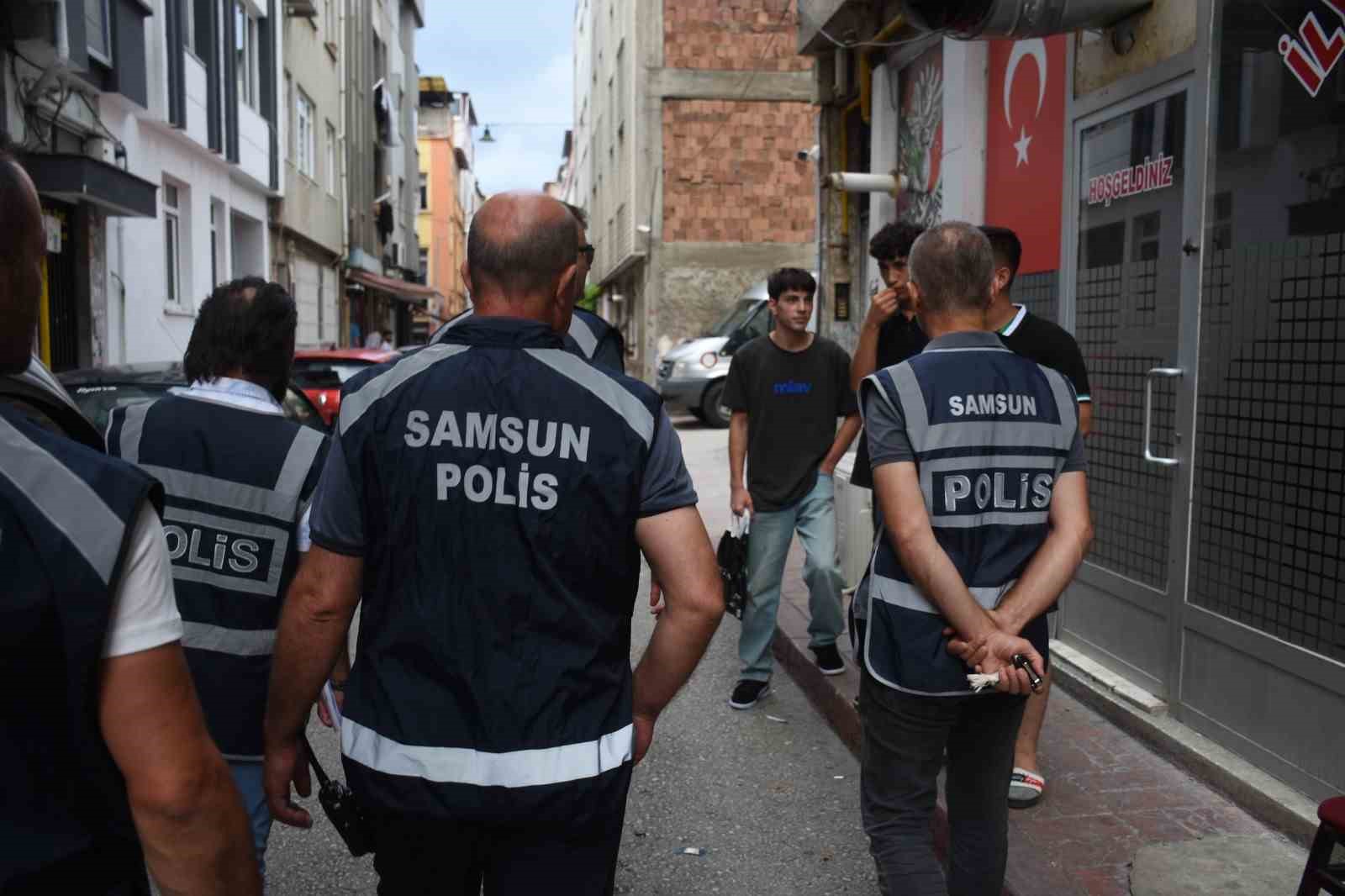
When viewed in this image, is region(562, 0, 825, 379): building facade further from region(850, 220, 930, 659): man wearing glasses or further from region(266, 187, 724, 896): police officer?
region(266, 187, 724, 896): police officer

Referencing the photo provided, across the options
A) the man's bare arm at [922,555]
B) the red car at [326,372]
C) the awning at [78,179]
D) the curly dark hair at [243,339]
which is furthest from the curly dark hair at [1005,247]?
the awning at [78,179]

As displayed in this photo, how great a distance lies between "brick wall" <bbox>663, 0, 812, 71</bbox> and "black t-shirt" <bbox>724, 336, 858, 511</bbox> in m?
22.3

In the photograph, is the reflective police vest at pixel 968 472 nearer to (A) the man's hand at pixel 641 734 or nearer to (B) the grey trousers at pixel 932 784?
(B) the grey trousers at pixel 932 784

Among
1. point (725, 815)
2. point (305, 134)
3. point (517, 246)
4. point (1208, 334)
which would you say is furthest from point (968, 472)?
point (305, 134)

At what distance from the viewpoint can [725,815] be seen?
448cm

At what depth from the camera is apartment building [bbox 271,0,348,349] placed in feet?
73.1

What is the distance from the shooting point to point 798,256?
1073 inches

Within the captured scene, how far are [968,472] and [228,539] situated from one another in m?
1.69

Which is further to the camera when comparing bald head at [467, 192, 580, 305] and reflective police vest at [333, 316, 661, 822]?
bald head at [467, 192, 580, 305]

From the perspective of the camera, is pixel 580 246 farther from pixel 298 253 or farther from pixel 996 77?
pixel 298 253

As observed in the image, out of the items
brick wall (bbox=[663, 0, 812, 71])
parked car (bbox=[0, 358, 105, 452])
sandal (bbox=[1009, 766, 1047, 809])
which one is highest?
brick wall (bbox=[663, 0, 812, 71])

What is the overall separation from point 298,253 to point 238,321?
74.3ft

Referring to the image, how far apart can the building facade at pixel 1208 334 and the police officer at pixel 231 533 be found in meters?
3.22

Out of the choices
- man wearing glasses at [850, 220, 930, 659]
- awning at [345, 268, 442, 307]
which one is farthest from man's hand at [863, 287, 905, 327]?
awning at [345, 268, 442, 307]
